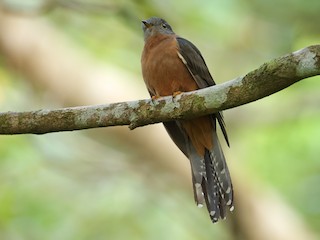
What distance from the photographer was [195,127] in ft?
17.8

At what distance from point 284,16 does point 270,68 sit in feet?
15.7

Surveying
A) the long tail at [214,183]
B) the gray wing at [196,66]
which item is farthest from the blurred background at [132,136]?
the gray wing at [196,66]

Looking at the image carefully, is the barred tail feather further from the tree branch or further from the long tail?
the tree branch

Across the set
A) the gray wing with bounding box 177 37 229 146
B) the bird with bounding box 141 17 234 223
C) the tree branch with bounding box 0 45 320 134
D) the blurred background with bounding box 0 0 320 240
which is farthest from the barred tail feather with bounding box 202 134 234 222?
the blurred background with bounding box 0 0 320 240

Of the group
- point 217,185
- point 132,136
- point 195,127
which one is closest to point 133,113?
point 195,127

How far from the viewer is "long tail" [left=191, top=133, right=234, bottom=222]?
5406 millimetres

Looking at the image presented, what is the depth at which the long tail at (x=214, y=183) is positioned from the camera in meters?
5.41

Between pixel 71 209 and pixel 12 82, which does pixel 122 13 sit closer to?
pixel 12 82

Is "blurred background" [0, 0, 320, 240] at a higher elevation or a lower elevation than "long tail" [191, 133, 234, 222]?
higher

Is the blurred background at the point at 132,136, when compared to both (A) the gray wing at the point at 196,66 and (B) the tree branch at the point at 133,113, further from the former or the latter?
(B) the tree branch at the point at 133,113

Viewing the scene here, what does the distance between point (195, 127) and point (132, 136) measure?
2.06 meters

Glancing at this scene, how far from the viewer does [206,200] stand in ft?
17.8

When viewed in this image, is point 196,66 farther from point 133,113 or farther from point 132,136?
point 132,136

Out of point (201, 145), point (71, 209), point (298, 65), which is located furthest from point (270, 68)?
point (71, 209)
